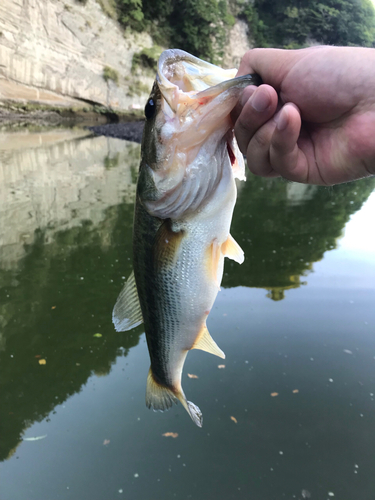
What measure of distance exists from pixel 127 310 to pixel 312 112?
1.37m

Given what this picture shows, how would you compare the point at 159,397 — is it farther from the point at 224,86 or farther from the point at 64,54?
the point at 64,54

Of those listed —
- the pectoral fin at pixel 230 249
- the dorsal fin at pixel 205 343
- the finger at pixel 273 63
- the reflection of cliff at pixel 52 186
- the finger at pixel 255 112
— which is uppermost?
the finger at pixel 273 63

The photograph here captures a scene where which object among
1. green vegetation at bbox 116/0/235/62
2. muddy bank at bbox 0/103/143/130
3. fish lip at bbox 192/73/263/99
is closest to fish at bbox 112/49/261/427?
fish lip at bbox 192/73/263/99

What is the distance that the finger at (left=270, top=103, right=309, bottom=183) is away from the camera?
1386 mm

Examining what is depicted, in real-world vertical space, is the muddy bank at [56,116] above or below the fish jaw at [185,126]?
below

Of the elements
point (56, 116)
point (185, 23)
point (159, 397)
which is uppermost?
point (185, 23)

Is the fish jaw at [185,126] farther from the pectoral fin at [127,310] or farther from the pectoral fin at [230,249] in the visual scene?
the pectoral fin at [127,310]

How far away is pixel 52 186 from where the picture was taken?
8.13m

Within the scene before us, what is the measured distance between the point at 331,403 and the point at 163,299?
2.01 m

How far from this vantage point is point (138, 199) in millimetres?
1702

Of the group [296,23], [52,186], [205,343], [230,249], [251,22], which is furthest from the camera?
[296,23]

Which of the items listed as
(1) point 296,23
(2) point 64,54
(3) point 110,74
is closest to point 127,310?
(2) point 64,54

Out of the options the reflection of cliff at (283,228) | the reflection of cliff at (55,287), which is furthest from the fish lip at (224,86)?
the reflection of cliff at (55,287)

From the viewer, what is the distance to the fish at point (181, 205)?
1.45 metres
